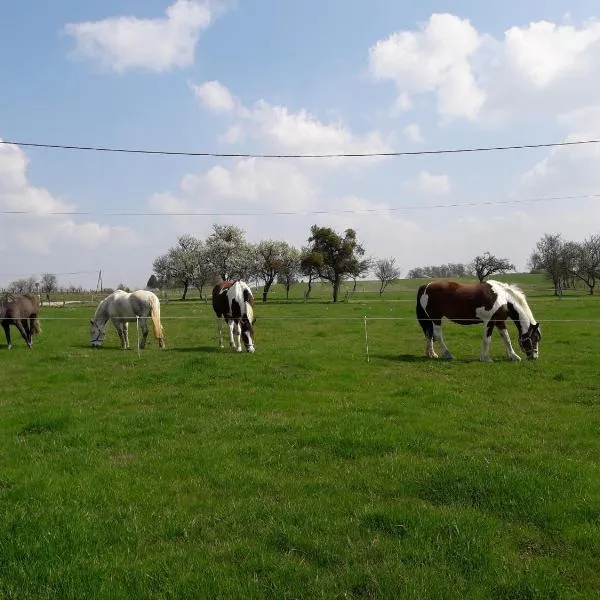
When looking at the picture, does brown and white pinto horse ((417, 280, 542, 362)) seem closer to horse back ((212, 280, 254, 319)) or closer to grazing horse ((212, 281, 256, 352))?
grazing horse ((212, 281, 256, 352))

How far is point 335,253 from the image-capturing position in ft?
220

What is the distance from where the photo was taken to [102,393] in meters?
10.8

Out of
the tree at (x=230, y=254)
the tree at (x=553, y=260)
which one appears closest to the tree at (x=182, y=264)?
the tree at (x=230, y=254)

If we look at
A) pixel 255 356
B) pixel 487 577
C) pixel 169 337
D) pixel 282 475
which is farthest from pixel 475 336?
pixel 487 577

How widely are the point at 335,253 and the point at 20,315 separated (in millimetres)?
50079

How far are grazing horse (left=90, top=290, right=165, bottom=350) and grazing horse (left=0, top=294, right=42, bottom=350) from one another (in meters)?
2.41

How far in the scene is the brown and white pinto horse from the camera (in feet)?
49.2

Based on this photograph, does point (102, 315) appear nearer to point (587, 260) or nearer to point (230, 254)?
point (230, 254)

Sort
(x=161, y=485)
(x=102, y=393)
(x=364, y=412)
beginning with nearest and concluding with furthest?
1. (x=161, y=485)
2. (x=364, y=412)
3. (x=102, y=393)

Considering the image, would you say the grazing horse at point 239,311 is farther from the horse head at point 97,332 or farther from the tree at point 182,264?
the tree at point 182,264

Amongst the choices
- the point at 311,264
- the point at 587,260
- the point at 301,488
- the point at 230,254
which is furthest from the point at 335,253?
the point at 301,488

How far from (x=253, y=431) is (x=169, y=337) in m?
16.2

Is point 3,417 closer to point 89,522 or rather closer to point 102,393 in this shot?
point 102,393

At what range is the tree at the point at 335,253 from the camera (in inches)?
2621
